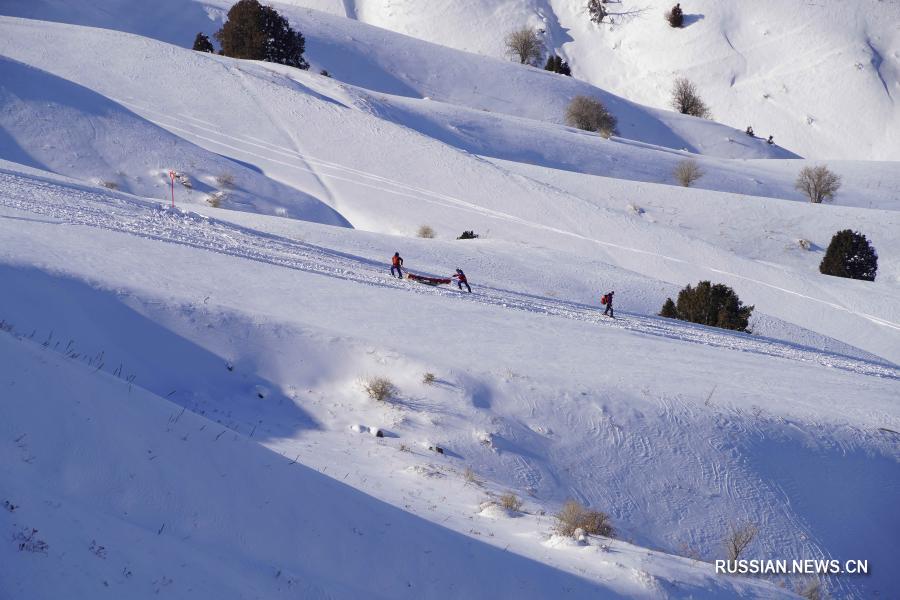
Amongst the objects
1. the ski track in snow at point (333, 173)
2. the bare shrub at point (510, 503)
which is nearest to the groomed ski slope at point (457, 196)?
the ski track in snow at point (333, 173)

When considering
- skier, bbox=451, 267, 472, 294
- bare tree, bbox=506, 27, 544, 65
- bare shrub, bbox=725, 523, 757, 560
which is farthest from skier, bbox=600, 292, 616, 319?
bare tree, bbox=506, 27, 544, 65

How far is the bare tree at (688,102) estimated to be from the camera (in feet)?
217

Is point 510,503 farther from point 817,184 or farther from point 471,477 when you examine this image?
point 817,184

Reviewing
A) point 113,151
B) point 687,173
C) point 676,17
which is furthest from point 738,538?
point 676,17

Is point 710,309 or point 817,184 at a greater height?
point 817,184

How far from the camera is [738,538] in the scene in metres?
10.6

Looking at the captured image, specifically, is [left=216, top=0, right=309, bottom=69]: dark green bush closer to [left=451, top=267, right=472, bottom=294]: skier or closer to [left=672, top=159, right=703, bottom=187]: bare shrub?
[left=672, top=159, right=703, bottom=187]: bare shrub

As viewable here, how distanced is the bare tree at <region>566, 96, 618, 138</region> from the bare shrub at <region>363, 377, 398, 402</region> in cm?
4413

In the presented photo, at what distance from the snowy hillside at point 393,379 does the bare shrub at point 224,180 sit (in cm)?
22

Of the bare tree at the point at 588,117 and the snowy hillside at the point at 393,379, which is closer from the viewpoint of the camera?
the snowy hillside at the point at 393,379

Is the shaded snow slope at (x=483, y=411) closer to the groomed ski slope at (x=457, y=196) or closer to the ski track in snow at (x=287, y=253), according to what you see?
the ski track in snow at (x=287, y=253)

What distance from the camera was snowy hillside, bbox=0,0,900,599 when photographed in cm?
694

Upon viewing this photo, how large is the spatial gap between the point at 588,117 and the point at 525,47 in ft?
60.5

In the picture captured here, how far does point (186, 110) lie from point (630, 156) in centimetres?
2180
